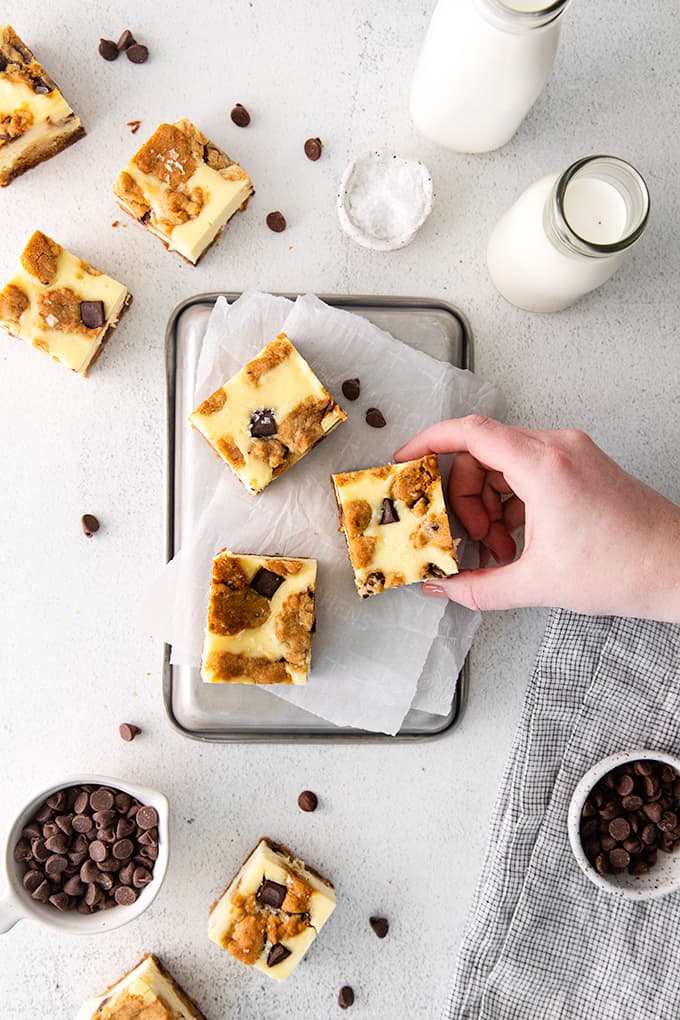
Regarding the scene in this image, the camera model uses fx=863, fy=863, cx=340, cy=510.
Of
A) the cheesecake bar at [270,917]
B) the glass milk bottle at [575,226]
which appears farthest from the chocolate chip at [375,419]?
the cheesecake bar at [270,917]

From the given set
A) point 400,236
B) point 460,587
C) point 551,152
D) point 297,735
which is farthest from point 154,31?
point 297,735

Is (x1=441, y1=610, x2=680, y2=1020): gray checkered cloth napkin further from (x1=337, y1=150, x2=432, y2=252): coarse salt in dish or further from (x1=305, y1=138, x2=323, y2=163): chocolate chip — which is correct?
(x1=305, y1=138, x2=323, y2=163): chocolate chip

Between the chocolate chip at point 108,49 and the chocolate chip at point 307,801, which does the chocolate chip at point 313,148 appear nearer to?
the chocolate chip at point 108,49

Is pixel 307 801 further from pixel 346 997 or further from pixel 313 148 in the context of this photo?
pixel 313 148

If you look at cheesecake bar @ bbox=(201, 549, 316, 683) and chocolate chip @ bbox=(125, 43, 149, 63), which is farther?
chocolate chip @ bbox=(125, 43, 149, 63)

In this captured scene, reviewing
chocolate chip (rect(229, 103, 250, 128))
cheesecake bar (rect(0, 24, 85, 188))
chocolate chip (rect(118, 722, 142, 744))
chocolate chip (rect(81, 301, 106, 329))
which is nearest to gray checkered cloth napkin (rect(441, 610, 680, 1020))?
chocolate chip (rect(118, 722, 142, 744))

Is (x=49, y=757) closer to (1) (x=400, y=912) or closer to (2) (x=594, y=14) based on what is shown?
(1) (x=400, y=912)
